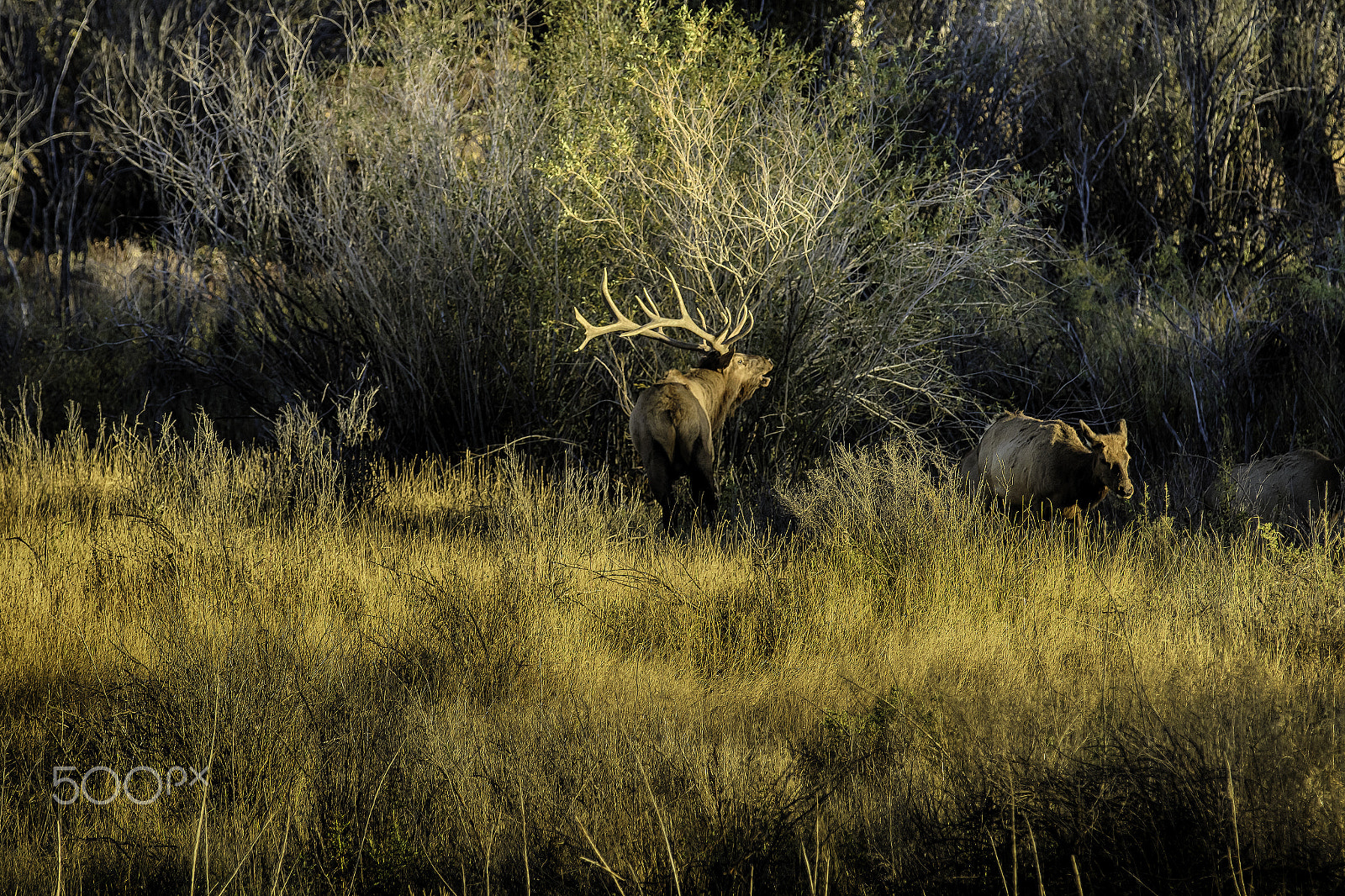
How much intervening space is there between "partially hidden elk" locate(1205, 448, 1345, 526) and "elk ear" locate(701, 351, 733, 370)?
2.84 m

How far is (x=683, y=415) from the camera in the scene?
639 centimetres

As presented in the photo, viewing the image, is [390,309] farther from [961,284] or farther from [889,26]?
[889,26]

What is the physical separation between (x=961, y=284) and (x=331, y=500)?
5.48 meters

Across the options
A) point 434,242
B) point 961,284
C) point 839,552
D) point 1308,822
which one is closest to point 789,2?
point 961,284

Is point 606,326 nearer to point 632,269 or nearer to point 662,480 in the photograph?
point 662,480

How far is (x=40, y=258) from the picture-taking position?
17531mm

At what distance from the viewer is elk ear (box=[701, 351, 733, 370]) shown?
22.9 feet

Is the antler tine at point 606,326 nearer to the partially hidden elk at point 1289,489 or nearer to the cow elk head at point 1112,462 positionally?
the cow elk head at point 1112,462

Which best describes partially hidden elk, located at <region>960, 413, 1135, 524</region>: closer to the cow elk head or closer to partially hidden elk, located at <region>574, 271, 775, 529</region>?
the cow elk head

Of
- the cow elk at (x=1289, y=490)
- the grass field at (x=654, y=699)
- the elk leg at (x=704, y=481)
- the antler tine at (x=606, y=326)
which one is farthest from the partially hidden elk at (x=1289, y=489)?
the antler tine at (x=606, y=326)

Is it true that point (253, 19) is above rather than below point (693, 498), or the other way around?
above

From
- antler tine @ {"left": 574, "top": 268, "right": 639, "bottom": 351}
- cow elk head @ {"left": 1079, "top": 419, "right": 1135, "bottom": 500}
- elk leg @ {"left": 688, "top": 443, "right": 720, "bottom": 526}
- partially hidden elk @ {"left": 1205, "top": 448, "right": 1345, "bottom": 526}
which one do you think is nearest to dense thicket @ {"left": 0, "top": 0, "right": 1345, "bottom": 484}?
partially hidden elk @ {"left": 1205, "top": 448, "right": 1345, "bottom": 526}

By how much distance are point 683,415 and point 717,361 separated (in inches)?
28.0

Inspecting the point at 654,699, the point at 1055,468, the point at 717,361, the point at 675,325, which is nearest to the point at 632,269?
the point at 675,325
